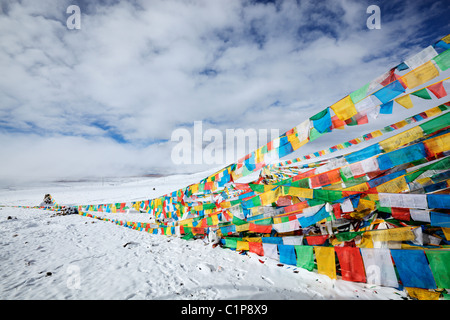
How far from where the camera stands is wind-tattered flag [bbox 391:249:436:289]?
249 cm

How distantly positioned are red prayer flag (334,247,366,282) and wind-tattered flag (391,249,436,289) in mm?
474

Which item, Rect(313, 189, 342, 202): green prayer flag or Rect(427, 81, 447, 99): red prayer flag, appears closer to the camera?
Rect(427, 81, 447, 99): red prayer flag

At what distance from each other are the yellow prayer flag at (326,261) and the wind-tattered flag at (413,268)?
879mm

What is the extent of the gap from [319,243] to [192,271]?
2.87 meters

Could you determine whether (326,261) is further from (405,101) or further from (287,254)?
(405,101)

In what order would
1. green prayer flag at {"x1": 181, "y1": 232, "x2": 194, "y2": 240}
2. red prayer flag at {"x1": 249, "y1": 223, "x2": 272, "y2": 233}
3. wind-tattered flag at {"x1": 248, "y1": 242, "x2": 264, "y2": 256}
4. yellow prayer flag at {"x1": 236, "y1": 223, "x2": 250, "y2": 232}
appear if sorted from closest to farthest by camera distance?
1. wind-tattered flag at {"x1": 248, "y1": 242, "x2": 264, "y2": 256}
2. red prayer flag at {"x1": 249, "y1": 223, "x2": 272, "y2": 233}
3. yellow prayer flag at {"x1": 236, "y1": 223, "x2": 250, "y2": 232}
4. green prayer flag at {"x1": 181, "y1": 232, "x2": 194, "y2": 240}

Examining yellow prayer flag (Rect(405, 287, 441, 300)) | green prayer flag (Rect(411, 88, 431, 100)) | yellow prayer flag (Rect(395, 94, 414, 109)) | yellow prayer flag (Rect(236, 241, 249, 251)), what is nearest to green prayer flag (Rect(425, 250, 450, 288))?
yellow prayer flag (Rect(405, 287, 441, 300))

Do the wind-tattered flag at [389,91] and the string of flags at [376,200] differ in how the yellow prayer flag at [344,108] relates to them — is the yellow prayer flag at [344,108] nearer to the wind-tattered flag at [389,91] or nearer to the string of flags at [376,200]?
the string of flags at [376,200]

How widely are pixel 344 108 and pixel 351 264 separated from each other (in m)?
2.81

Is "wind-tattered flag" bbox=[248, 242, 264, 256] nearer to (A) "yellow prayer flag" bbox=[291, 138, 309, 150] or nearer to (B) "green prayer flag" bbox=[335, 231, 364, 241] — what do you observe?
(B) "green prayer flag" bbox=[335, 231, 364, 241]

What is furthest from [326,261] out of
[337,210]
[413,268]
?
[413,268]

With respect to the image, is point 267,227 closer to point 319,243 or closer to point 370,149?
point 319,243

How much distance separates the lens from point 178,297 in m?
2.87
